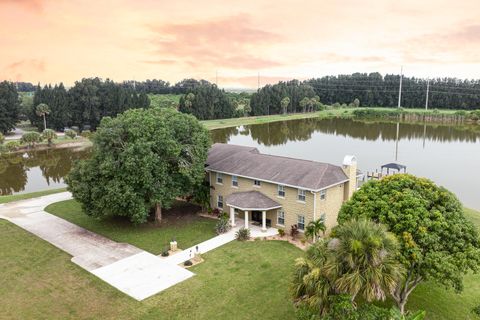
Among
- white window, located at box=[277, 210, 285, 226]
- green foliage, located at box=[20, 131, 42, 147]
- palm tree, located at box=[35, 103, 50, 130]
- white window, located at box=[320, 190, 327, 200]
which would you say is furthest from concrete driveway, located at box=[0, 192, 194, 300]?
palm tree, located at box=[35, 103, 50, 130]

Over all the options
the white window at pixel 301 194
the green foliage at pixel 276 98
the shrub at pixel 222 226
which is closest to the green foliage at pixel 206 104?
the green foliage at pixel 276 98

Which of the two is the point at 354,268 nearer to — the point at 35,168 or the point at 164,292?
the point at 164,292

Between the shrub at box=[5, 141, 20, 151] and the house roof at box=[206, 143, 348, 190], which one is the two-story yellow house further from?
the shrub at box=[5, 141, 20, 151]

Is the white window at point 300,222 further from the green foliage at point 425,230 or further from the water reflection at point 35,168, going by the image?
the water reflection at point 35,168

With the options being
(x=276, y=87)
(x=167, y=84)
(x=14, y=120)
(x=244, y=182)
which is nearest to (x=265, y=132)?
(x=276, y=87)

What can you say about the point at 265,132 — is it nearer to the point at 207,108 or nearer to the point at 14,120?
the point at 207,108

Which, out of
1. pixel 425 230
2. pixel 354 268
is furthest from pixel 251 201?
pixel 354 268
